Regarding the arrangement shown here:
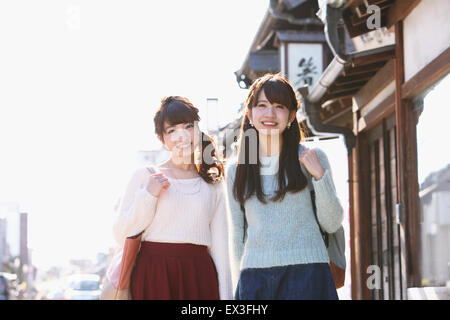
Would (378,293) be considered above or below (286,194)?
below

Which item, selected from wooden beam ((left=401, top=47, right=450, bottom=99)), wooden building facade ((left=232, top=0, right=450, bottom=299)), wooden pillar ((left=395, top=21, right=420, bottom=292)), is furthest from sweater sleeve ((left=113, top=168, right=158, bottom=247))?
wooden pillar ((left=395, top=21, right=420, bottom=292))

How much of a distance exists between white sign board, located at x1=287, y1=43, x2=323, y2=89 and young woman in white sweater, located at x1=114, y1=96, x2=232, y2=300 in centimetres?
931

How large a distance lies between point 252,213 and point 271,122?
507 mm

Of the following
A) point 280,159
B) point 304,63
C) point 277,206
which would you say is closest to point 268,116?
point 280,159

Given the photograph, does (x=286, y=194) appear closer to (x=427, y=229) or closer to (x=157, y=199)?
(x=157, y=199)

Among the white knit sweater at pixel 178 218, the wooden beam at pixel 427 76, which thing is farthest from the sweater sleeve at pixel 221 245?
the wooden beam at pixel 427 76

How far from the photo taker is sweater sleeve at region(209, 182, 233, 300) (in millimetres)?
4371

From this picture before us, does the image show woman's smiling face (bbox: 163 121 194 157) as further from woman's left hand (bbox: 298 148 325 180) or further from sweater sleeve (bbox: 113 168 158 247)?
woman's left hand (bbox: 298 148 325 180)

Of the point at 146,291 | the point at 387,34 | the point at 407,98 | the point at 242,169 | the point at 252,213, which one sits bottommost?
the point at 146,291

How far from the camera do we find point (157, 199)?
429cm

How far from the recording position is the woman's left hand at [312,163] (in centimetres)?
360
